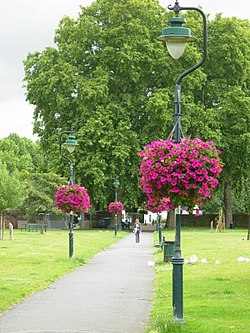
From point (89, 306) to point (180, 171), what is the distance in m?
4.56

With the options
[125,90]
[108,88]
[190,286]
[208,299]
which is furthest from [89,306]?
[125,90]

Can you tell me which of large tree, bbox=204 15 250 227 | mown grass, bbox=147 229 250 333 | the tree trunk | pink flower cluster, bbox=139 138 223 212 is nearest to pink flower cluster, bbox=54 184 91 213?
mown grass, bbox=147 229 250 333

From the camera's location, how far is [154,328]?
12.0 metres

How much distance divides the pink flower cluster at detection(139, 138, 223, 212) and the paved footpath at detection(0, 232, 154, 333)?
220cm

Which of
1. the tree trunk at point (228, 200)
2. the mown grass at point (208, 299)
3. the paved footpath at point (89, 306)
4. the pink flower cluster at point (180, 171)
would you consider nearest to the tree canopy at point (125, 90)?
the tree trunk at point (228, 200)

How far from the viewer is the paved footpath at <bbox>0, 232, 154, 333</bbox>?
12.7m

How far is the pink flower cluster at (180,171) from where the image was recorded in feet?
40.3

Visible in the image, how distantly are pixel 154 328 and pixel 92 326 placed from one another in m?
1.23

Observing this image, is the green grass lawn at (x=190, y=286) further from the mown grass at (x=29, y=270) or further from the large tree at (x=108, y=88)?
the large tree at (x=108, y=88)

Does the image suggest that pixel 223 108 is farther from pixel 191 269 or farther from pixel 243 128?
pixel 191 269

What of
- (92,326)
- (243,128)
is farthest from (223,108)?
(92,326)

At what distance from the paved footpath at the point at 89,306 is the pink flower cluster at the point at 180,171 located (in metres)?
2.20

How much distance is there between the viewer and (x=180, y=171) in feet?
40.3

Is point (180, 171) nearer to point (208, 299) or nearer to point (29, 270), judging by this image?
point (208, 299)
